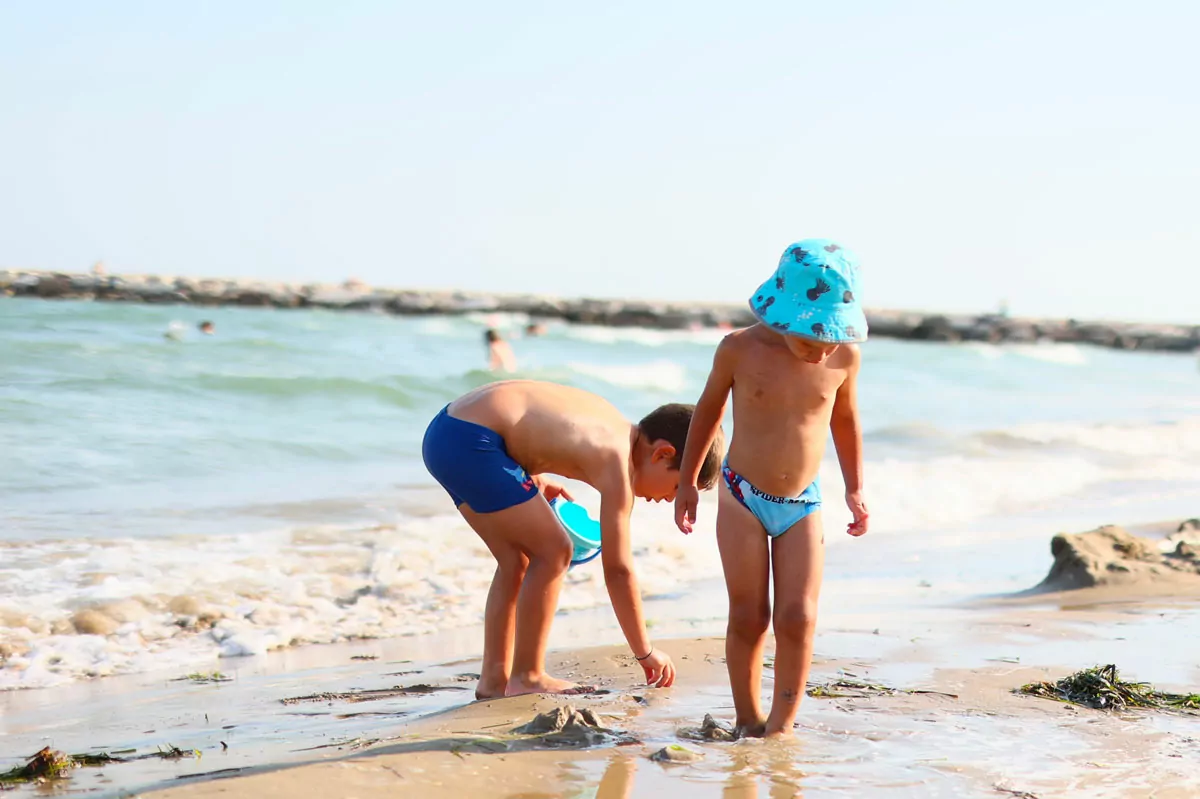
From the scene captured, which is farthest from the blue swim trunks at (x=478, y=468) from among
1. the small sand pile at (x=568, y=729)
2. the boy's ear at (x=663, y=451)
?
the small sand pile at (x=568, y=729)

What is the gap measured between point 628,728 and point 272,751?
94cm

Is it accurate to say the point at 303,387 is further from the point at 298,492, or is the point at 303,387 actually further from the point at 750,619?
the point at 750,619

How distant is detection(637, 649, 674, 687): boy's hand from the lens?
372cm

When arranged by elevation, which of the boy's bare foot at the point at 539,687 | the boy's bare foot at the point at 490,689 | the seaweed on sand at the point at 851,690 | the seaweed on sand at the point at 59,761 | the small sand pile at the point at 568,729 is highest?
the small sand pile at the point at 568,729

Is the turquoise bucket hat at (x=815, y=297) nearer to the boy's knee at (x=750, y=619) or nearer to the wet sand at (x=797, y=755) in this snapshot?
the boy's knee at (x=750, y=619)

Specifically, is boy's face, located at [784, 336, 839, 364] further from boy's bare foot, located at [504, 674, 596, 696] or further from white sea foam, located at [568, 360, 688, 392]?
white sea foam, located at [568, 360, 688, 392]

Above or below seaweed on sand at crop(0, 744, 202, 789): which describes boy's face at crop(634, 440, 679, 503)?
above

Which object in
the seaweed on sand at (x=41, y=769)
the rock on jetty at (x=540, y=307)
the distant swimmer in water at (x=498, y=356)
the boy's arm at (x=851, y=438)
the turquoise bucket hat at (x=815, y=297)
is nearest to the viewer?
the seaweed on sand at (x=41, y=769)

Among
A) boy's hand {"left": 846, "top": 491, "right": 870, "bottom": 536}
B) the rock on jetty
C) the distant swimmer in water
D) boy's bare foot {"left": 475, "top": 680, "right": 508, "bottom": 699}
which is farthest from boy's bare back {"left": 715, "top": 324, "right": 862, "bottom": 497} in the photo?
the rock on jetty

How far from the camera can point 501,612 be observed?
3.87m

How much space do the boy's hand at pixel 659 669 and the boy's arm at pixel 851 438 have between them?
72cm

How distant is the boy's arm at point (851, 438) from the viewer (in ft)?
11.0

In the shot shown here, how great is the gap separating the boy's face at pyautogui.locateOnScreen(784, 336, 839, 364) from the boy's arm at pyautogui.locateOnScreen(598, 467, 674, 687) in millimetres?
791

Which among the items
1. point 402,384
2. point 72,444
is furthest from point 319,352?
point 72,444
